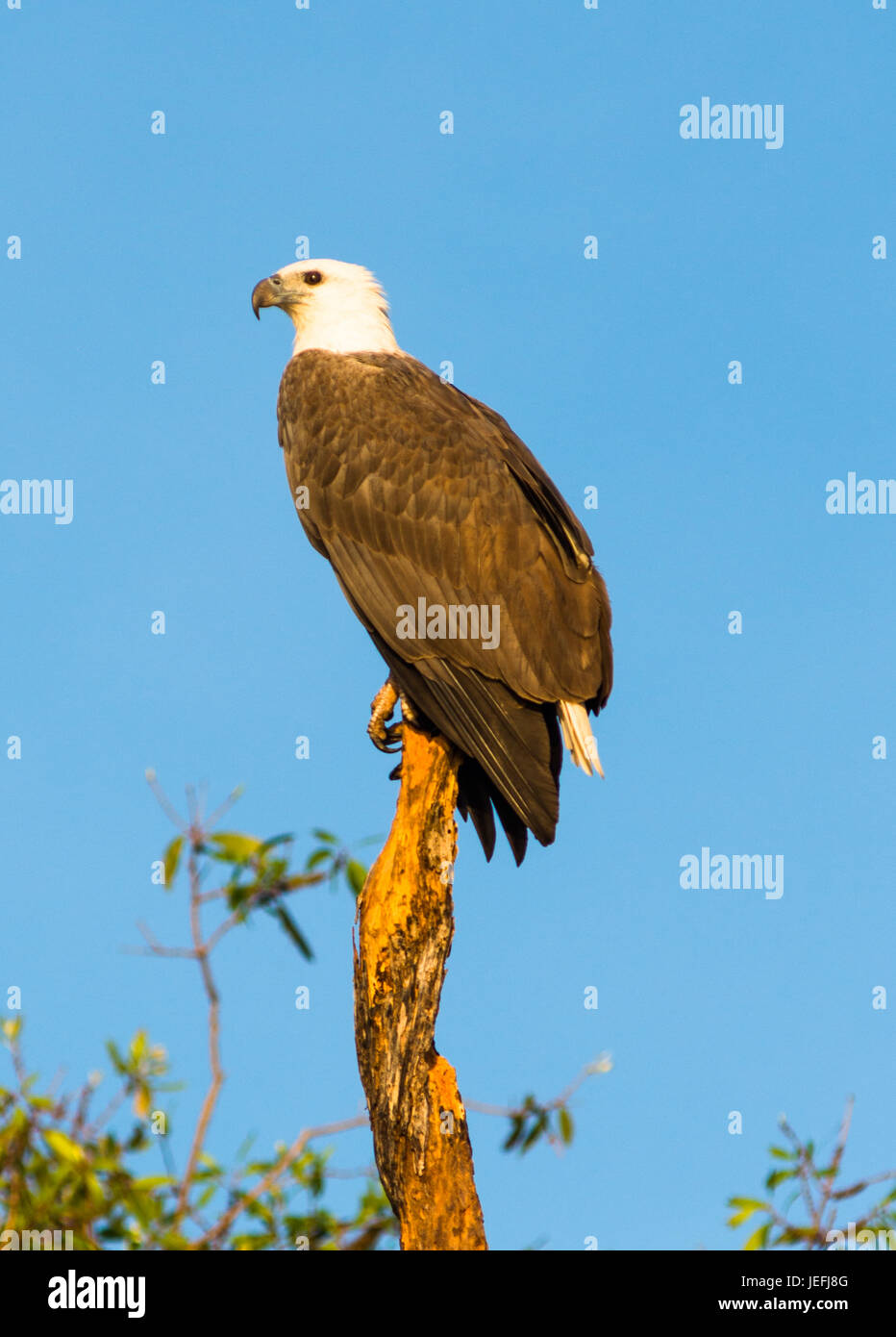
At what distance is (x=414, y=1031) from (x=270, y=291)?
527 cm

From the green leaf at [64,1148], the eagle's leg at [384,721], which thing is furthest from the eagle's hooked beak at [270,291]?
the green leaf at [64,1148]

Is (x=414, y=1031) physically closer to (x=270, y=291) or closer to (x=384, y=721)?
(x=384, y=721)

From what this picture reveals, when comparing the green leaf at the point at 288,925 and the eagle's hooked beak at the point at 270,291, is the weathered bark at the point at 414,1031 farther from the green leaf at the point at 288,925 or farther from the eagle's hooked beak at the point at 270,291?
the eagle's hooked beak at the point at 270,291

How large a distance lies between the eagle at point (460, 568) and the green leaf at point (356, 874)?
2.24ft

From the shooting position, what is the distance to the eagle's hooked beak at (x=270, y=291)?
9328 mm

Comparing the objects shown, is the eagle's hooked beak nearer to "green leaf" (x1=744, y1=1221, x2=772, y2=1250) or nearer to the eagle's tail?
the eagle's tail

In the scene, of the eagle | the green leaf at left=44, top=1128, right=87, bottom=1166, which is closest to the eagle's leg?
the eagle

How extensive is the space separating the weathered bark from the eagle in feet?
1.71

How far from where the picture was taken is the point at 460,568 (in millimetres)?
7754

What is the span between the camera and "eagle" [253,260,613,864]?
279 inches

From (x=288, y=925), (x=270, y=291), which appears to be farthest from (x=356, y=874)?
(x=270, y=291)

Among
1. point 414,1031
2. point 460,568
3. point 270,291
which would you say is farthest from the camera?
point 270,291

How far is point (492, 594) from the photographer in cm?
765
